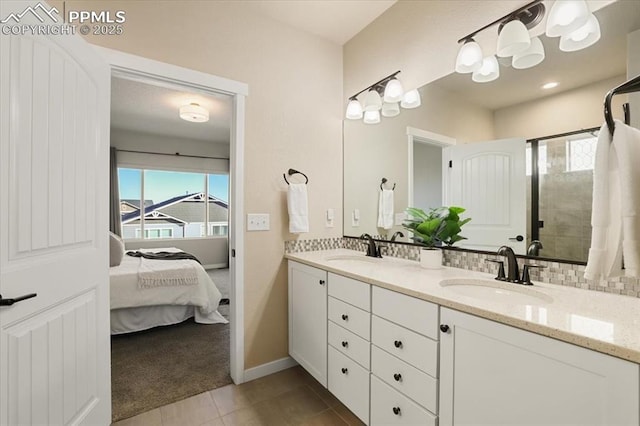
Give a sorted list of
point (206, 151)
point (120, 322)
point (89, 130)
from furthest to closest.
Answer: point (206, 151)
point (120, 322)
point (89, 130)

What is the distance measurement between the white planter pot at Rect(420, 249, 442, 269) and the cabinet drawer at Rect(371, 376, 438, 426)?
2.17 ft

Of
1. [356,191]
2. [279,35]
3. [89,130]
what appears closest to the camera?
[89,130]

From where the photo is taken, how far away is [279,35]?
87.8 inches

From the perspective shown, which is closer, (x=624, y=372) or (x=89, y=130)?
(x=624, y=372)

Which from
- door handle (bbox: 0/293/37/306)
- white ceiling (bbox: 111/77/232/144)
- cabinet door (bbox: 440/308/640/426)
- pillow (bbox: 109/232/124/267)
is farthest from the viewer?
white ceiling (bbox: 111/77/232/144)

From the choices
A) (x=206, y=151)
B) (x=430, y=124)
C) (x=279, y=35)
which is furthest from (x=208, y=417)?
(x=206, y=151)

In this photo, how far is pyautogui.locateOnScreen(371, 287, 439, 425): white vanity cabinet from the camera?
3.70 feet

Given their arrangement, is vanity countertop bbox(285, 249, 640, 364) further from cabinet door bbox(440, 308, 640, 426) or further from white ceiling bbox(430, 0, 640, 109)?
white ceiling bbox(430, 0, 640, 109)

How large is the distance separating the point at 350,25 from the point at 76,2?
5.82ft

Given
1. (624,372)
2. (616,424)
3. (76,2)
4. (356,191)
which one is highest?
(76,2)

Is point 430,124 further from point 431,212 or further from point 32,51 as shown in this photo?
point 32,51

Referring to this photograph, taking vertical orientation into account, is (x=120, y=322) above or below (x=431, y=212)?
below

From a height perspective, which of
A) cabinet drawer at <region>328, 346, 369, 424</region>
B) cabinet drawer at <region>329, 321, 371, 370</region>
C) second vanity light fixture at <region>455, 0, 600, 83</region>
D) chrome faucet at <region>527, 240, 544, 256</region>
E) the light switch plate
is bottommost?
cabinet drawer at <region>328, 346, 369, 424</region>
